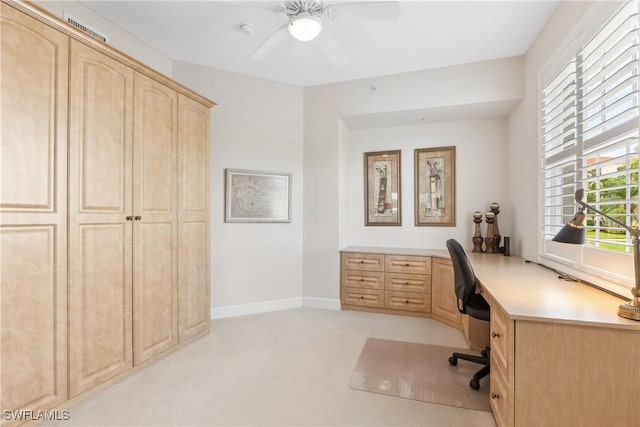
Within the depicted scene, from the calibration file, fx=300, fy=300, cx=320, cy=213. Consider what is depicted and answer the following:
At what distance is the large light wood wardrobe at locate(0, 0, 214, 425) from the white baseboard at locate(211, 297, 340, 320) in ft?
2.52

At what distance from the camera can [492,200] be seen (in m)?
3.82

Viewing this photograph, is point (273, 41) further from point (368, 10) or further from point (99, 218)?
point (99, 218)

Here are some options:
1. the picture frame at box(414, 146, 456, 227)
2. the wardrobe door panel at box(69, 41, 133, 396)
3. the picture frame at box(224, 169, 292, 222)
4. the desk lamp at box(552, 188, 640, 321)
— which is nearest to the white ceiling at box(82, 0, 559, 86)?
the wardrobe door panel at box(69, 41, 133, 396)

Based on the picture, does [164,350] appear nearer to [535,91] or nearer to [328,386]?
[328,386]

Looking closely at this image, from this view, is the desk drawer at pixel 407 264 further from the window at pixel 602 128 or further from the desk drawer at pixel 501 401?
the desk drawer at pixel 501 401

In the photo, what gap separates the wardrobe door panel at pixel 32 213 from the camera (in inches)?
62.9

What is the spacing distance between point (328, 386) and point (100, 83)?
8.78 ft

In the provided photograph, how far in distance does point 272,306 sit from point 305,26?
316 centimetres

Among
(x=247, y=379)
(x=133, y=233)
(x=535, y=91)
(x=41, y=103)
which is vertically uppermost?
(x=535, y=91)

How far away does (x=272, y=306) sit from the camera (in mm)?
3932

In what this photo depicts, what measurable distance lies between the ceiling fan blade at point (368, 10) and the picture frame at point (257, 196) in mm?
2123

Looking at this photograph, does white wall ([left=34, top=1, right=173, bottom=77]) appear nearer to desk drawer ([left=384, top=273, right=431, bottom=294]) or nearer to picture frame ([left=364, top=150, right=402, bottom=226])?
picture frame ([left=364, top=150, right=402, bottom=226])

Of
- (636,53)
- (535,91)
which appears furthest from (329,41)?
(535,91)

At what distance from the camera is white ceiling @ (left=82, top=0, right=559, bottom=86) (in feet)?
8.20
